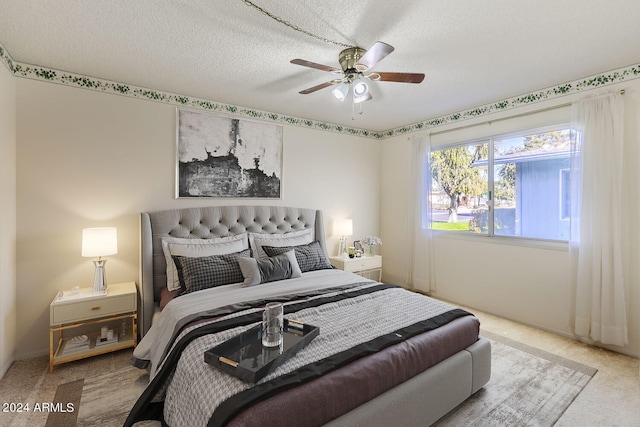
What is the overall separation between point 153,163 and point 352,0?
2.47 m

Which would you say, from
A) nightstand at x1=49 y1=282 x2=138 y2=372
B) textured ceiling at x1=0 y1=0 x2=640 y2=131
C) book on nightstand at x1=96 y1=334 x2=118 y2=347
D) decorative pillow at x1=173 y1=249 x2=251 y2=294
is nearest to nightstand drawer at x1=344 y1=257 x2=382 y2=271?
decorative pillow at x1=173 y1=249 x2=251 y2=294

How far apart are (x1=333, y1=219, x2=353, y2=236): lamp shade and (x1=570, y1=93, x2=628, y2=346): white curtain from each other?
2447mm

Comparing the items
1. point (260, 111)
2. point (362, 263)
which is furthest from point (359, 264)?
point (260, 111)

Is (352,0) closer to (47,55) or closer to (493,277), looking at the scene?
(47,55)

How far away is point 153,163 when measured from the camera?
10.6 feet

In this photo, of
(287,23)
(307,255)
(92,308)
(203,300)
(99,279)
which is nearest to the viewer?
(287,23)

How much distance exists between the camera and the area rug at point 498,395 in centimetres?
196

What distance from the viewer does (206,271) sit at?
9.01ft

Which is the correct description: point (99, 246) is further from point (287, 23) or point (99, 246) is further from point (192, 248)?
point (287, 23)

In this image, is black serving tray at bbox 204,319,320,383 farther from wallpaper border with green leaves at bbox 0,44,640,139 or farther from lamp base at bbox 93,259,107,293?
wallpaper border with green leaves at bbox 0,44,640,139

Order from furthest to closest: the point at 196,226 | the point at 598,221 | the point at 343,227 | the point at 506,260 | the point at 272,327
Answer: the point at 343,227
the point at 506,260
the point at 196,226
the point at 598,221
the point at 272,327

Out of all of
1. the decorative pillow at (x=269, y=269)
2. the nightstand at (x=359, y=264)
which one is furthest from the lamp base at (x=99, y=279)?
the nightstand at (x=359, y=264)

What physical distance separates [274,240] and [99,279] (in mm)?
1628

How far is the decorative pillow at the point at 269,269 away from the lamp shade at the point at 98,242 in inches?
43.1
